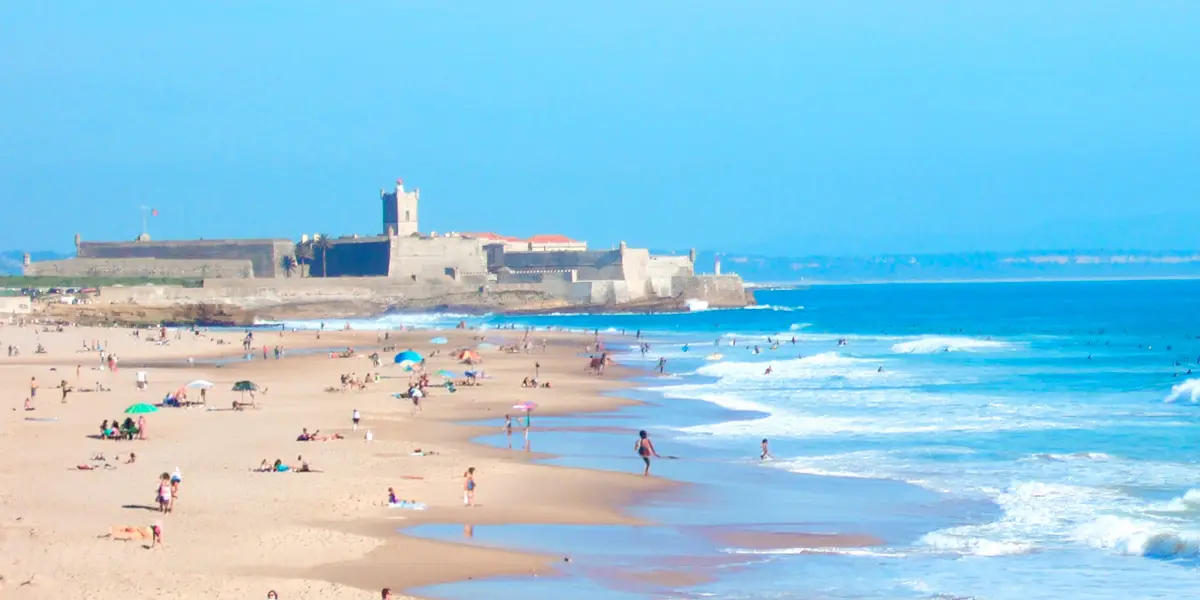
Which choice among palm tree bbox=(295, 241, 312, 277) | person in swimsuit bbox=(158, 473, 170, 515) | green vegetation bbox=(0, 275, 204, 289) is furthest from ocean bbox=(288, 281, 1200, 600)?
palm tree bbox=(295, 241, 312, 277)

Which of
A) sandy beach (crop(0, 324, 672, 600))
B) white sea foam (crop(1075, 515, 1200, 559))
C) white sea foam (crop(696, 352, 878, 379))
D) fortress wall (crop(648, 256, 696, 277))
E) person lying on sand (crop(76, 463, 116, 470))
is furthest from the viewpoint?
fortress wall (crop(648, 256, 696, 277))

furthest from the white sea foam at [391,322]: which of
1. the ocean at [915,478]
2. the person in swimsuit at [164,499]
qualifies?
the person in swimsuit at [164,499]

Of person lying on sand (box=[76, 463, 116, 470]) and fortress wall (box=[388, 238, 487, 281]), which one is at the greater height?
fortress wall (box=[388, 238, 487, 281])

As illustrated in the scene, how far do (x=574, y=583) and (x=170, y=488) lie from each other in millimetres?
4767

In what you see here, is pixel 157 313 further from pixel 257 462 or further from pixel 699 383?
pixel 257 462

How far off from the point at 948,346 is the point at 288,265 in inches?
1865

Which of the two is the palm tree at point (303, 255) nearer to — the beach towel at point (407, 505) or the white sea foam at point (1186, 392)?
the white sea foam at point (1186, 392)

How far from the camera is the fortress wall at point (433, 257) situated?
272 ft

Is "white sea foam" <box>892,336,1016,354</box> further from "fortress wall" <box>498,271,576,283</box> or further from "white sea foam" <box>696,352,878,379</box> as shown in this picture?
"fortress wall" <box>498,271,576,283</box>

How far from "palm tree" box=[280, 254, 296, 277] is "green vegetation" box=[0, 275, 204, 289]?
6111 mm

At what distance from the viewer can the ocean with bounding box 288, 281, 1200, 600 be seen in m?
12.4

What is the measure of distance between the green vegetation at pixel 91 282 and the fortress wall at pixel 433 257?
1085cm

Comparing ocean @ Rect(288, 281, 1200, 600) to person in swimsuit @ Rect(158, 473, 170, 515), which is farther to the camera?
person in swimsuit @ Rect(158, 473, 170, 515)

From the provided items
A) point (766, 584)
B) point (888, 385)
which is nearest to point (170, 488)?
point (766, 584)
